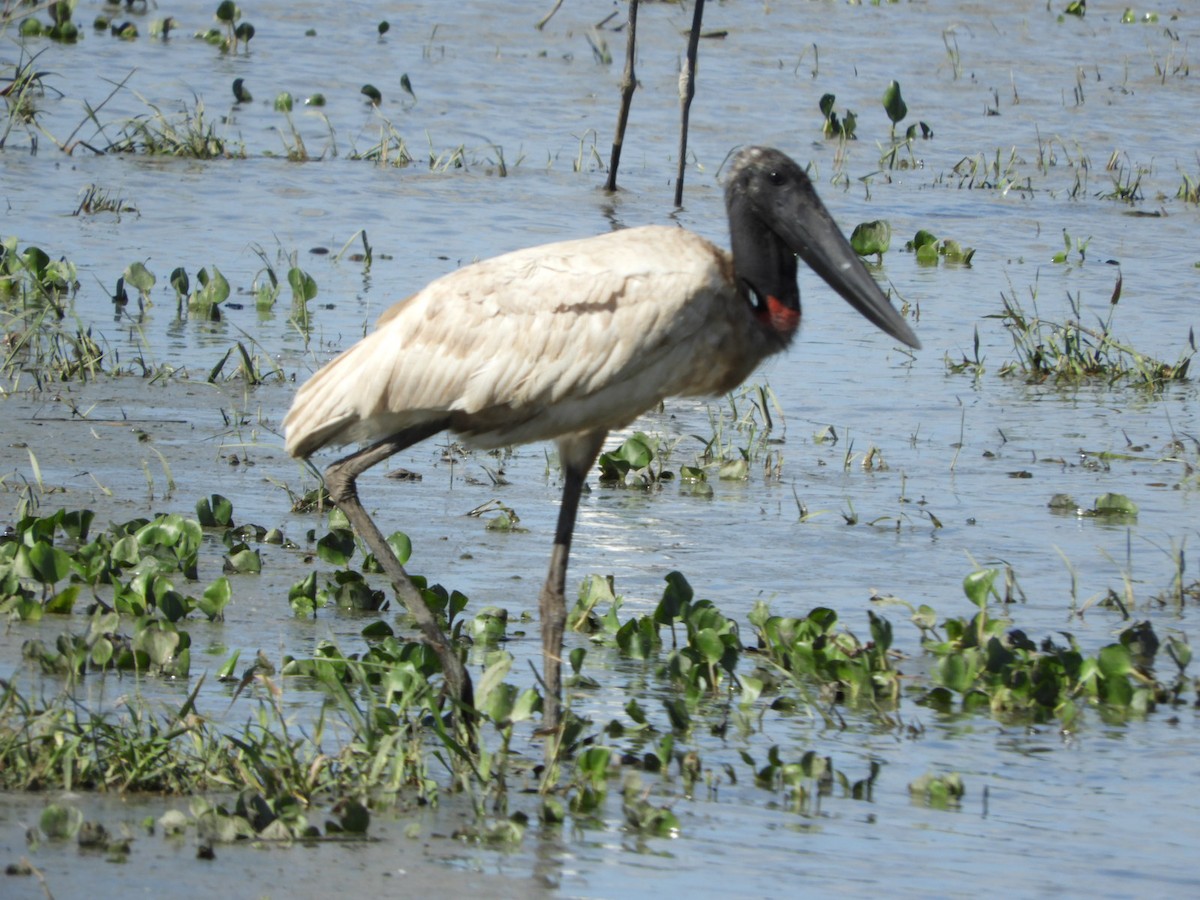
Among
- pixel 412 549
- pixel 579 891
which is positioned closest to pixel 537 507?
pixel 412 549

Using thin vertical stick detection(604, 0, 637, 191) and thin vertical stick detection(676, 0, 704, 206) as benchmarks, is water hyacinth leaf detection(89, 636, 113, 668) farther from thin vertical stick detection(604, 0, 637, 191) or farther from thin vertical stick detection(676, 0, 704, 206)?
thin vertical stick detection(604, 0, 637, 191)

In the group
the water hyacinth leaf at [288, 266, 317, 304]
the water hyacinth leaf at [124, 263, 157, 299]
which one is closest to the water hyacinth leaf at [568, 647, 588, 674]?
the water hyacinth leaf at [288, 266, 317, 304]

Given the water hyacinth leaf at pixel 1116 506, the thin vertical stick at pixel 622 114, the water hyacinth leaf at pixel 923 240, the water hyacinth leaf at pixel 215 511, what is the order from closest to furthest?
the water hyacinth leaf at pixel 215 511, the water hyacinth leaf at pixel 1116 506, the water hyacinth leaf at pixel 923 240, the thin vertical stick at pixel 622 114

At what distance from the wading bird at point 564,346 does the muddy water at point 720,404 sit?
1.52ft

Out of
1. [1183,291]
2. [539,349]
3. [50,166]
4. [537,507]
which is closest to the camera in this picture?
[539,349]

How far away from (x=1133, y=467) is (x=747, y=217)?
2481 millimetres

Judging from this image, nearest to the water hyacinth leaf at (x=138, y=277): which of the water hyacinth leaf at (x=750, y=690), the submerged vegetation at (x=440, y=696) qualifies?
the submerged vegetation at (x=440, y=696)

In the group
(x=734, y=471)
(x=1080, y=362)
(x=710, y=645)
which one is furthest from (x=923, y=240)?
(x=710, y=645)

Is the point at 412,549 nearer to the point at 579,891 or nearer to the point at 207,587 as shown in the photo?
the point at 207,587

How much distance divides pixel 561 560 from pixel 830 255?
993 millimetres

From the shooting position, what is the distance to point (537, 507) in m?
6.41

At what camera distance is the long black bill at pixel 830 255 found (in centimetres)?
512

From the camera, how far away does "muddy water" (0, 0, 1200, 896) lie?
4.08 metres

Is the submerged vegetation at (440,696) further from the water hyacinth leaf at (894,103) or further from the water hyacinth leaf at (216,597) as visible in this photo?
the water hyacinth leaf at (894,103)
